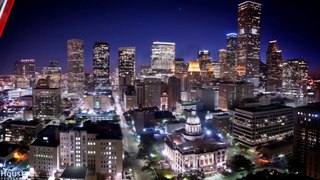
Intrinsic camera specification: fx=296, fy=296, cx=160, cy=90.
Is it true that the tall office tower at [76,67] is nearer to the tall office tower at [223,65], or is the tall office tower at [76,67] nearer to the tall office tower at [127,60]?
the tall office tower at [127,60]

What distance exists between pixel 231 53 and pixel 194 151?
90.2 feet

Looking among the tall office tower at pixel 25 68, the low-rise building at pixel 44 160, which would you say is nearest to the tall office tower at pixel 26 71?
the tall office tower at pixel 25 68

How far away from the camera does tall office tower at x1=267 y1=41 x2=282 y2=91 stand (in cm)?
2934

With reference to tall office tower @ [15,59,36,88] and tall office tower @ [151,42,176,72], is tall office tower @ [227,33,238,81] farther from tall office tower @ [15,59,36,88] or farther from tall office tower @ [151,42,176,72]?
tall office tower @ [15,59,36,88]

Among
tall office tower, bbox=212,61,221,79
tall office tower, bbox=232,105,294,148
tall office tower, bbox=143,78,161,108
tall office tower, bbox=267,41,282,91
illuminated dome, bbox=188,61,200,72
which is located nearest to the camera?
tall office tower, bbox=232,105,294,148

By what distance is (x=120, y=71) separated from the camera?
107ft

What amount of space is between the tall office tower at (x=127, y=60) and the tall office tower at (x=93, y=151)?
23187mm

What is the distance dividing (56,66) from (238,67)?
1998 cm

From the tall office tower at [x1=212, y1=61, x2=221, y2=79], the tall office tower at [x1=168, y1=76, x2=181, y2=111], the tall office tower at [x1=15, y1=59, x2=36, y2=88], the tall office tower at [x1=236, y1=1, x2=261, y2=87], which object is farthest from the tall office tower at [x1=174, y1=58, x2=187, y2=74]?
the tall office tower at [x1=15, y1=59, x2=36, y2=88]

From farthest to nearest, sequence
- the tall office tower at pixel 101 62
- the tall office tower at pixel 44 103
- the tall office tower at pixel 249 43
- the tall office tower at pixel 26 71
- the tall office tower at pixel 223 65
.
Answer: the tall office tower at pixel 223 65
the tall office tower at pixel 101 62
the tall office tower at pixel 249 43
the tall office tower at pixel 26 71
the tall office tower at pixel 44 103

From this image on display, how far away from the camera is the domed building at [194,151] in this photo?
9.38 metres

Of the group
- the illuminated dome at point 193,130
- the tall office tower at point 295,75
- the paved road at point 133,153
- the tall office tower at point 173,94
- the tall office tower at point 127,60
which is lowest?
the paved road at point 133,153

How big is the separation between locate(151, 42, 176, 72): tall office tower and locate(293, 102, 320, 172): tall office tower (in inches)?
1025

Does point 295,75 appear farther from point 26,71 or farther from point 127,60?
point 26,71
